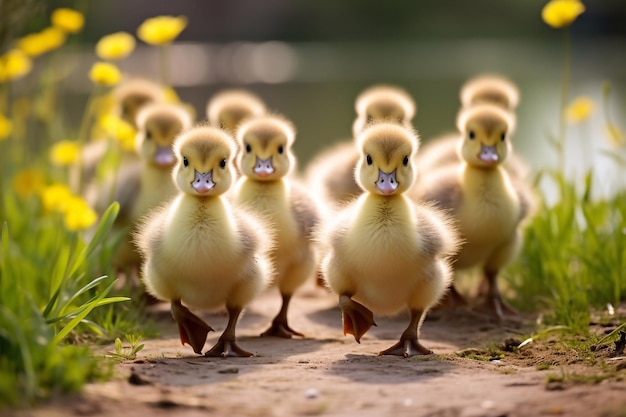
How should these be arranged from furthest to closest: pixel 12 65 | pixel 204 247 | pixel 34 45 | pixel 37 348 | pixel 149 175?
pixel 34 45 → pixel 12 65 → pixel 149 175 → pixel 204 247 → pixel 37 348

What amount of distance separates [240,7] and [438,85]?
47.1 feet

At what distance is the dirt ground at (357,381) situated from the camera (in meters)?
3.82

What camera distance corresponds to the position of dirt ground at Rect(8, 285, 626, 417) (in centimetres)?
382

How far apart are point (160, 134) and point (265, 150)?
3.77 feet

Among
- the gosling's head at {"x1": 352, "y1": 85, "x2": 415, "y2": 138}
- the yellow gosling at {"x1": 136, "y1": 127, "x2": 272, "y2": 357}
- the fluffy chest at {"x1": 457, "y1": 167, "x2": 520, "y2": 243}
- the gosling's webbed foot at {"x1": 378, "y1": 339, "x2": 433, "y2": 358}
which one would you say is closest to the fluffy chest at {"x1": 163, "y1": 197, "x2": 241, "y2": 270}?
the yellow gosling at {"x1": 136, "y1": 127, "x2": 272, "y2": 357}

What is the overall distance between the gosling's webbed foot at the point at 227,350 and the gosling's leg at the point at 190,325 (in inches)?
2.6

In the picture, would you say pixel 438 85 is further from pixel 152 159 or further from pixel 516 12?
pixel 152 159

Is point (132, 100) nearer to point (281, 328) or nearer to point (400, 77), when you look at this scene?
point (281, 328)

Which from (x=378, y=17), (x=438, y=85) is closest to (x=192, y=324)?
(x=438, y=85)

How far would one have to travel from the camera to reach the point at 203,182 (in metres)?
4.98

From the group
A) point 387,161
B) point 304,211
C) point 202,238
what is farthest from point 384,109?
point 202,238

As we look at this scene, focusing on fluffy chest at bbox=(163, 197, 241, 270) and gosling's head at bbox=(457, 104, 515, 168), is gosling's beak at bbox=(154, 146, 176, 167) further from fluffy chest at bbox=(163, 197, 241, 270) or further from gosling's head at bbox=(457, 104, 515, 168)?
gosling's head at bbox=(457, 104, 515, 168)

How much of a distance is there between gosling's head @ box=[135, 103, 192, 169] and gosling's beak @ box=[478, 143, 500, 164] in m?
1.87

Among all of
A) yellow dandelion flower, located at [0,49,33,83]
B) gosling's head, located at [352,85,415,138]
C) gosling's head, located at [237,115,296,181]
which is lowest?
gosling's head, located at [237,115,296,181]
